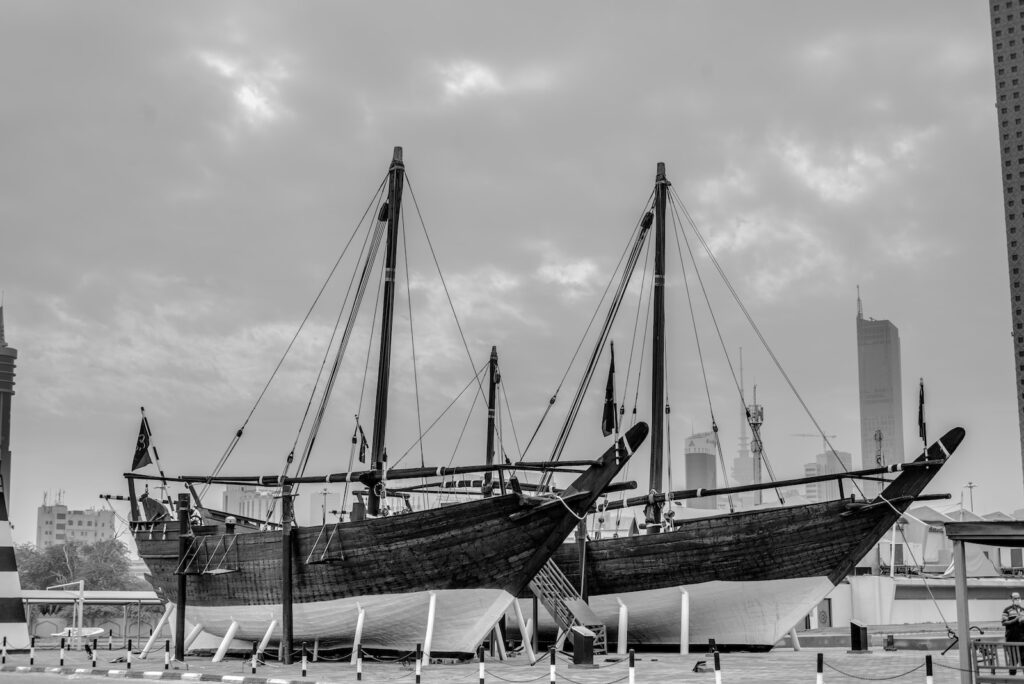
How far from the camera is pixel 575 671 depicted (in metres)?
21.0

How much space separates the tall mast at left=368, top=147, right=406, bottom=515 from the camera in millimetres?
27453

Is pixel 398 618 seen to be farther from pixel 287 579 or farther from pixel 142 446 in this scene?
pixel 142 446

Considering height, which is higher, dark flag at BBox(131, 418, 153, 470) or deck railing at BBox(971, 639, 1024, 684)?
dark flag at BBox(131, 418, 153, 470)

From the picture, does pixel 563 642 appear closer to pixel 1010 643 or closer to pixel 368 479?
pixel 368 479

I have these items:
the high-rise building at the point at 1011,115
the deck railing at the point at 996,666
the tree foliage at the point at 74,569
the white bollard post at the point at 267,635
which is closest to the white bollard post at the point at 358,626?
the white bollard post at the point at 267,635

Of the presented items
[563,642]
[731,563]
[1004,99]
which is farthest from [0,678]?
[1004,99]

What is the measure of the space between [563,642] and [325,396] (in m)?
8.23

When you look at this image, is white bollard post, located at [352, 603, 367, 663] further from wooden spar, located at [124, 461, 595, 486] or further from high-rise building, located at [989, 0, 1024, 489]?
high-rise building, located at [989, 0, 1024, 489]

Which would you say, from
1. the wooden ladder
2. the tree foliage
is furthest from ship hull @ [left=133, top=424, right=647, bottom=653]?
the tree foliage

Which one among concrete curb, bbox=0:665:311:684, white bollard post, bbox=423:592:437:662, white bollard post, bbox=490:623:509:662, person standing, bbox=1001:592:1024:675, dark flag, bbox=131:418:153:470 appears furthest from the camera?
dark flag, bbox=131:418:153:470

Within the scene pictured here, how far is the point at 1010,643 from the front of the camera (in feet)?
45.3

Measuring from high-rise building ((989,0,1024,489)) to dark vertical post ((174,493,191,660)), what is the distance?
4282 inches

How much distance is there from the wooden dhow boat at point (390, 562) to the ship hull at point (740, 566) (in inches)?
184

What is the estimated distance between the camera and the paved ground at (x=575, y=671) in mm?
18828
